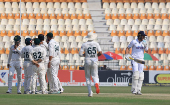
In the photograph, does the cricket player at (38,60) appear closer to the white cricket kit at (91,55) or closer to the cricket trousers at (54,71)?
the cricket trousers at (54,71)

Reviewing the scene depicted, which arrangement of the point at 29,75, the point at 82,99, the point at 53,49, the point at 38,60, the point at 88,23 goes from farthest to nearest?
the point at 88,23
the point at 29,75
the point at 38,60
the point at 53,49
the point at 82,99

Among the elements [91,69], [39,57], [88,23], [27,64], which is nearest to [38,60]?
[39,57]

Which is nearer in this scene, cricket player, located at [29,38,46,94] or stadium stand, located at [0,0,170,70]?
cricket player, located at [29,38,46,94]

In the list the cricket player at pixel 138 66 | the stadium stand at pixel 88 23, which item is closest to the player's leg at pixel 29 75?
the cricket player at pixel 138 66

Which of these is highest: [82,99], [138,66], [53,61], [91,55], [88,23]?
[88,23]

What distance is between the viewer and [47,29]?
30250mm

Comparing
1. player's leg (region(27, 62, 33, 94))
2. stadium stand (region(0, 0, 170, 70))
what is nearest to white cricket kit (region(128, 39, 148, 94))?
player's leg (region(27, 62, 33, 94))

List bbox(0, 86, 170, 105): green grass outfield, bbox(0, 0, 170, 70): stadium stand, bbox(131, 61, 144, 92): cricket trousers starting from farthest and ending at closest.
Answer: bbox(0, 0, 170, 70): stadium stand
bbox(131, 61, 144, 92): cricket trousers
bbox(0, 86, 170, 105): green grass outfield

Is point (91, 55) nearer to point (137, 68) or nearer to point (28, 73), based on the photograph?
point (137, 68)

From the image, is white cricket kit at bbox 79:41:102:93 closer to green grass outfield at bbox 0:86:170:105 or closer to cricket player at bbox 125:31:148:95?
green grass outfield at bbox 0:86:170:105

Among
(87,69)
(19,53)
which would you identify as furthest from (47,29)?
(87,69)

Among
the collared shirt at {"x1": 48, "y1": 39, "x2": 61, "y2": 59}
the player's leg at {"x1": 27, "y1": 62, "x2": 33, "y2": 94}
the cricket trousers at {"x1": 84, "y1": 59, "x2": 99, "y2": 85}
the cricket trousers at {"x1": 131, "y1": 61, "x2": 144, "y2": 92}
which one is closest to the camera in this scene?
the cricket trousers at {"x1": 84, "y1": 59, "x2": 99, "y2": 85}

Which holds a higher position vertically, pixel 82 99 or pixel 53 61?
pixel 53 61

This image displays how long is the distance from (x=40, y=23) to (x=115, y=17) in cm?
621
